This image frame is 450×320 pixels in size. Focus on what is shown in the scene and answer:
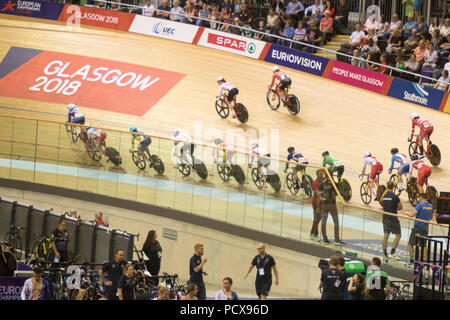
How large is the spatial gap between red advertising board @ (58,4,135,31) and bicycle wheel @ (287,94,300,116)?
27.0 ft

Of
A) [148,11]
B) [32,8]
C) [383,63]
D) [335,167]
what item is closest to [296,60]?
[383,63]

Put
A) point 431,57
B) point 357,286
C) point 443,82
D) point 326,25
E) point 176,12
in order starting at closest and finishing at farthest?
point 357,286, point 443,82, point 431,57, point 326,25, point 176,12

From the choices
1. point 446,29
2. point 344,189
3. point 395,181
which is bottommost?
point 344,189

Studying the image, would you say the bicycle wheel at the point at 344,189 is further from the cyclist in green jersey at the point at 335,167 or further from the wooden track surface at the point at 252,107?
the wooden track surface at the point at 252,107

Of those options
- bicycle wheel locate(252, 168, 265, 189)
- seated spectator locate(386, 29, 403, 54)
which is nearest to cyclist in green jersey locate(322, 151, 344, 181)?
bicycle wheel locate(252, 168, 265, 189)

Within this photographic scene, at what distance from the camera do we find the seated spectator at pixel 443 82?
19.6 metres

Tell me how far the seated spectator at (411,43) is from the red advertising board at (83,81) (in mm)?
6409

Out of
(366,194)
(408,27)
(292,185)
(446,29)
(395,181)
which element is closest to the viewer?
(292,185)

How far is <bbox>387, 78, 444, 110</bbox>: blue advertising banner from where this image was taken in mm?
19844

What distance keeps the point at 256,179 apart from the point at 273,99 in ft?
25.2

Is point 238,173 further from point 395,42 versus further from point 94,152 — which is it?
point 395,42

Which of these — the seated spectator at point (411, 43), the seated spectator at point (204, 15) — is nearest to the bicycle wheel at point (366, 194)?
the seated spectator at point (411, 43)

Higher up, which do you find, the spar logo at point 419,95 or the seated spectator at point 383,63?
the seated spectator at point 383,63

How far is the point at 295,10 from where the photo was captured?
2425 centimetres
